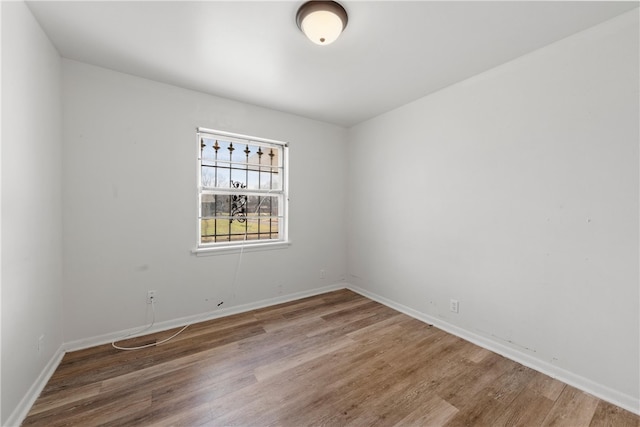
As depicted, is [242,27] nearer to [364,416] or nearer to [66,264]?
[66,264]

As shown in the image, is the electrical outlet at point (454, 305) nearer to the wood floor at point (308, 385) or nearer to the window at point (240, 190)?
the wood floor at point (308, 385)

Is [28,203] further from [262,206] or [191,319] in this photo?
[262,206]

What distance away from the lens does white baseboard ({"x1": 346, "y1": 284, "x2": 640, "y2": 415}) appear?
5.38ft

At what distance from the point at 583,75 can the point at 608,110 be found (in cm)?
31

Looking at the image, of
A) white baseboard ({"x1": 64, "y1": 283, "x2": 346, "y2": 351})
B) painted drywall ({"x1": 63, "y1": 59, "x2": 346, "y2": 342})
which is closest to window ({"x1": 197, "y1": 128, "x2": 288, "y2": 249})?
painted drywall ({"x1": 63, "y1": 59, "x2": 346, "y2": 342})

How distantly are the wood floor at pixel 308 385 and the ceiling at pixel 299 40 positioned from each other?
2513 millimetres

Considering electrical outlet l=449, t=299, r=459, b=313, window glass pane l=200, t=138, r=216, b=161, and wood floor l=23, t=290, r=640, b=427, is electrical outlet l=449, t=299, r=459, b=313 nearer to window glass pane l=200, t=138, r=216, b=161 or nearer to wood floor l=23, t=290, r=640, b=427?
wood floor l=23, t=290, r=640, b=427

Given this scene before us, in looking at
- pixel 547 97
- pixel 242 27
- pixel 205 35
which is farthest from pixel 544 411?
pixel 205 35

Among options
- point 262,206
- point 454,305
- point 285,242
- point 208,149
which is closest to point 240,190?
point 262,206

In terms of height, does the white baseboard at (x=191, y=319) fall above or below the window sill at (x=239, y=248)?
below

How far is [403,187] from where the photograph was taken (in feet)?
10.2

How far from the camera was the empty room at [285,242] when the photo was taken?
160 cm

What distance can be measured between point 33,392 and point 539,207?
12.5 ft

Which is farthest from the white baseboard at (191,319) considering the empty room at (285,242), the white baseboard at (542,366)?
the white baseboard at (542,366)
